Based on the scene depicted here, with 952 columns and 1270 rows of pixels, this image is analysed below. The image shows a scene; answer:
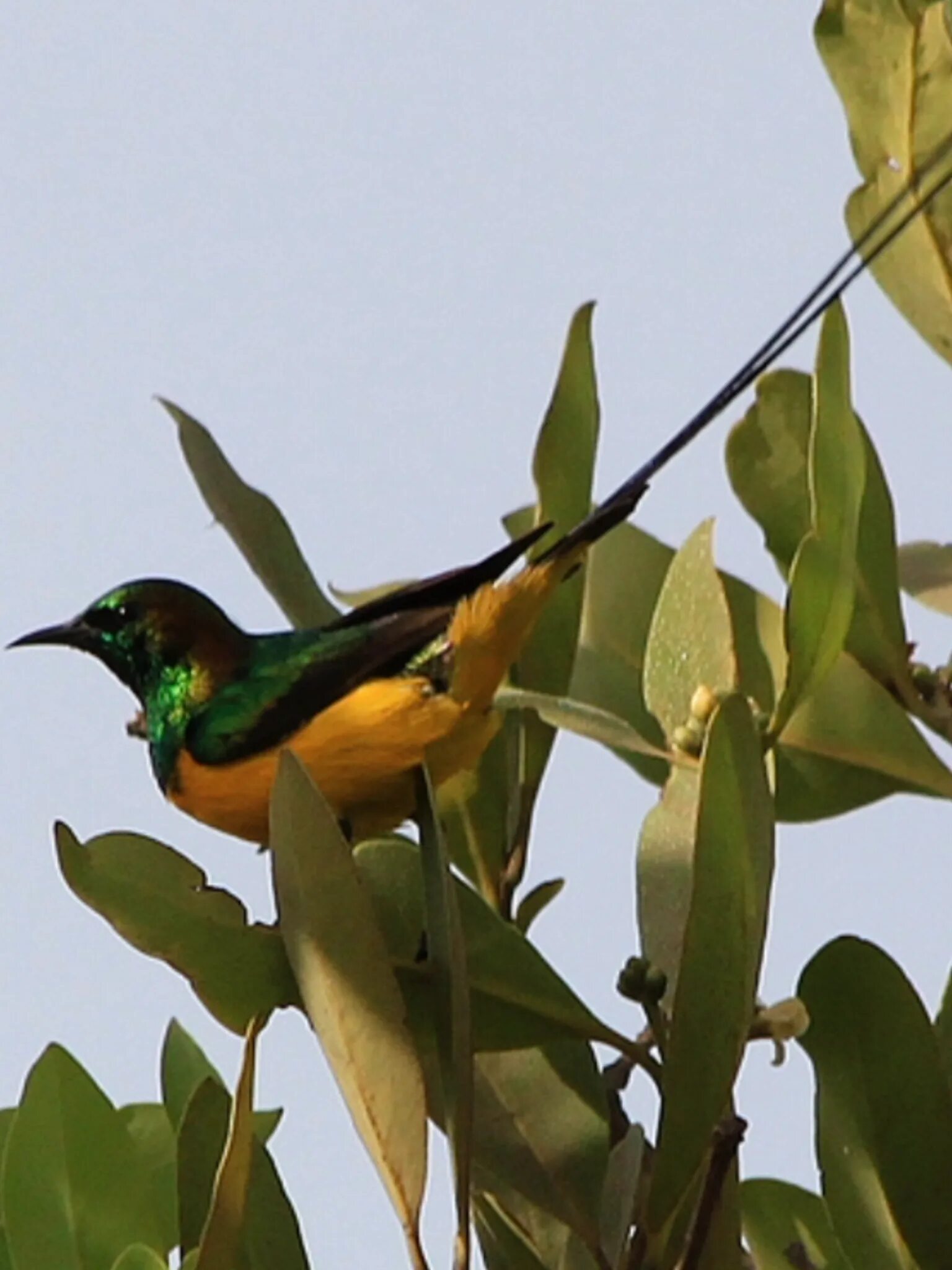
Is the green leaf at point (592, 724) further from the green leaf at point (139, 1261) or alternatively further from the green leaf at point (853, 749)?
the green leaf at point (139, 1261)

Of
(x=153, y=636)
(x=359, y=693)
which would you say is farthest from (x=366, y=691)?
(x=153, y=636)

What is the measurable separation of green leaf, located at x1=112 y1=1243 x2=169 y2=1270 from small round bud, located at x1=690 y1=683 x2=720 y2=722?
61cm

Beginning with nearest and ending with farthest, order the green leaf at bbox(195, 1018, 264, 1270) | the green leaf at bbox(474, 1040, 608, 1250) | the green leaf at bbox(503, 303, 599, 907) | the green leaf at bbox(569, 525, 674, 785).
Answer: the green leaf at bbox(195, 1018, 264, 1270), the green leaf at bbox(474, 1040, 608, 1250), the green leaf at bbox(503, 303, 599, 907), the green leaf at bbox(569, 525, 674, 785)

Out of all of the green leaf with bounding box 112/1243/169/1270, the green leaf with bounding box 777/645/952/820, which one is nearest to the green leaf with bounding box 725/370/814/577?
the green leaf with bounding box 777/645/952/820

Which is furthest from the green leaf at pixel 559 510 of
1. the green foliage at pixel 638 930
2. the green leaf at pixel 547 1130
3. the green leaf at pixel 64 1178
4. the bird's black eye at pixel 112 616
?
the bird's black eye at pixel 112 616

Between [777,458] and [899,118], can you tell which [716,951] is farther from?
[899,118]

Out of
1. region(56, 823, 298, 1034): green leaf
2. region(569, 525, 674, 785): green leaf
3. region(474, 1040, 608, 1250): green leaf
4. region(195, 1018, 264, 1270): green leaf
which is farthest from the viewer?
region(569, 525, 674, 785): green leaf

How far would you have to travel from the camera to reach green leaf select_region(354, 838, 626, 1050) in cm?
155

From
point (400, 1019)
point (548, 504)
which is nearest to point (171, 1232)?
point (400, 1019)

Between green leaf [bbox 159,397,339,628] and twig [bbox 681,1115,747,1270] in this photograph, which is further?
green leaf [bbox 159,397,339,628]

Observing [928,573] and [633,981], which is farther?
[928,573]

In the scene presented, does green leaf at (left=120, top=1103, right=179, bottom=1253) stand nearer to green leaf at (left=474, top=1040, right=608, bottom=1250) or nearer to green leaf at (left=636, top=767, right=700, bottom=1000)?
green leaf at (left=474, top=1040, right=608, bottom=1250)

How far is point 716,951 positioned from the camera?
4.67 ft

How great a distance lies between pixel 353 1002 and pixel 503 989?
153 mm
